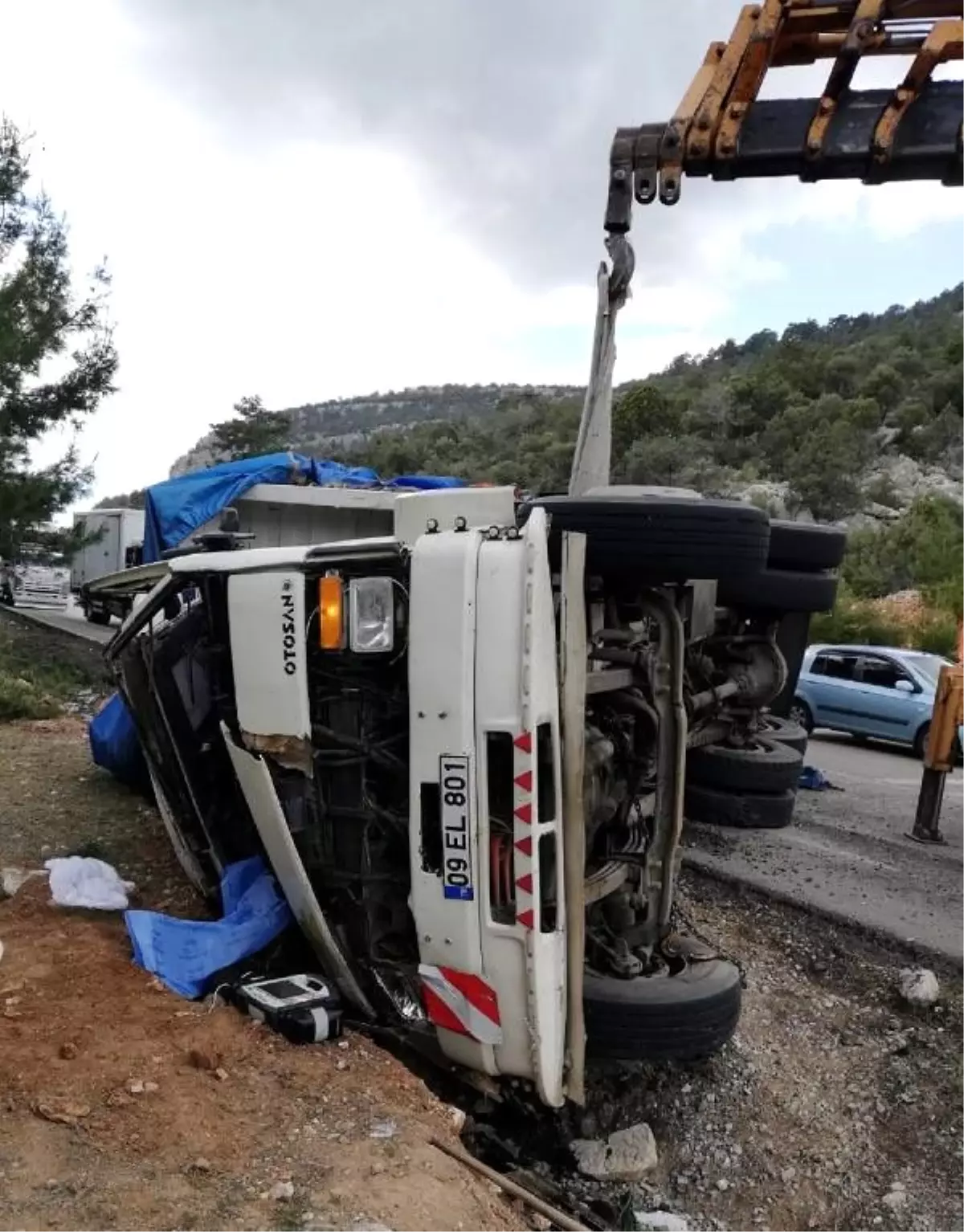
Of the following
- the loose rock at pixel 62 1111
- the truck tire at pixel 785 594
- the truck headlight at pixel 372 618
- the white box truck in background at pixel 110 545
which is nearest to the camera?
the loose rock at pixel 62 1111

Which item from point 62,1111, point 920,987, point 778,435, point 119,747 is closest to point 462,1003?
point 62,1111

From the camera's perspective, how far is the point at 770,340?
62656 millimetres

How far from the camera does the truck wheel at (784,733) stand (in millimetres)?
7414

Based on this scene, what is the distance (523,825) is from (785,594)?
3696 mm

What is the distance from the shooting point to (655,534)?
Result: 3719mm

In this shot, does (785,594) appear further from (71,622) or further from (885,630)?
(71,622)

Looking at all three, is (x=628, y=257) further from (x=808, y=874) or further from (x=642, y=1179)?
(x=642, y=1179)

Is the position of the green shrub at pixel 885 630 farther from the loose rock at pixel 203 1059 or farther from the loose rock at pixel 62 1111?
the loose rock at pixel 62 1111

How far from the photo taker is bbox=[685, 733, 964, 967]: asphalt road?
17.7 ft


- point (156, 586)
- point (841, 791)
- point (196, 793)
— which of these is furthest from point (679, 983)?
point (841, 791)

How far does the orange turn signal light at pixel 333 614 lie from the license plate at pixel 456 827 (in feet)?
1.73

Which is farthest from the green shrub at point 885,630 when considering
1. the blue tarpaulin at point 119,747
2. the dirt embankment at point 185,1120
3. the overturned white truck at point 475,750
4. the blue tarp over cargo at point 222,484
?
the dirt embankment at point 185,1120

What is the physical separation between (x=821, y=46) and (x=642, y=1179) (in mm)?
5274

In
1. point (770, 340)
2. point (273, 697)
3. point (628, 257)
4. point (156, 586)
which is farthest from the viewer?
point (770, 340)
